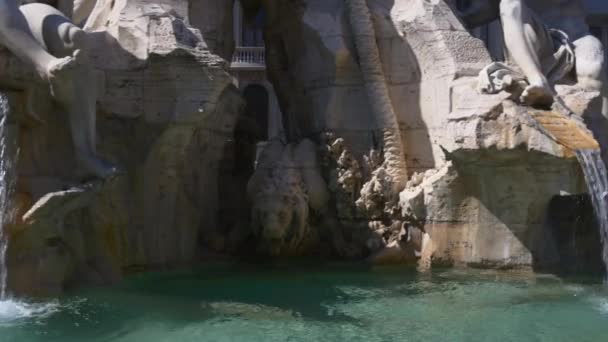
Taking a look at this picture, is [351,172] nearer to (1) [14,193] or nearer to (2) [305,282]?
(2) [305,282]

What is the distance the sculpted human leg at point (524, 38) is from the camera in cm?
685

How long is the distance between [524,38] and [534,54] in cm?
17

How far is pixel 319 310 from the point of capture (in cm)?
523

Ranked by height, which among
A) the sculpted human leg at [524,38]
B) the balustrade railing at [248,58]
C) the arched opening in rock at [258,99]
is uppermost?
the balustrade railing at [248,58]

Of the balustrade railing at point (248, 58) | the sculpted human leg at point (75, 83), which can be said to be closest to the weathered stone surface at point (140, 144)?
the sculpted human leg at point (75, 83)

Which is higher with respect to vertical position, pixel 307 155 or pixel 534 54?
pixel 534 54

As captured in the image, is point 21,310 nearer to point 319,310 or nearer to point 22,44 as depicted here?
point 22,44

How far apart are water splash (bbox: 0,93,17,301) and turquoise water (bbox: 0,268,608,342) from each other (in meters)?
0.24

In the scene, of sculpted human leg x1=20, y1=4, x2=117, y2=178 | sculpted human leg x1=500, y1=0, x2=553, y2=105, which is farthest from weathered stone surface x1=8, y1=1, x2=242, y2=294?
sculpted human leg x1=500, y1=0, x2=553, y2=105

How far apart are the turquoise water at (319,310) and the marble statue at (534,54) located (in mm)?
1526

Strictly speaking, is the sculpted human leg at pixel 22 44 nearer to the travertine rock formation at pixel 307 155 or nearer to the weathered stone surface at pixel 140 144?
the travertine rock formation at pixel 307 155

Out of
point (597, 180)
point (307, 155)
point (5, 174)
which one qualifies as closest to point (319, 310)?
point (5, 174)

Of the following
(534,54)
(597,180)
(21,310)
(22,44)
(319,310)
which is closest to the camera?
(21,310)

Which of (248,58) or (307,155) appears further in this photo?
(248,58)
